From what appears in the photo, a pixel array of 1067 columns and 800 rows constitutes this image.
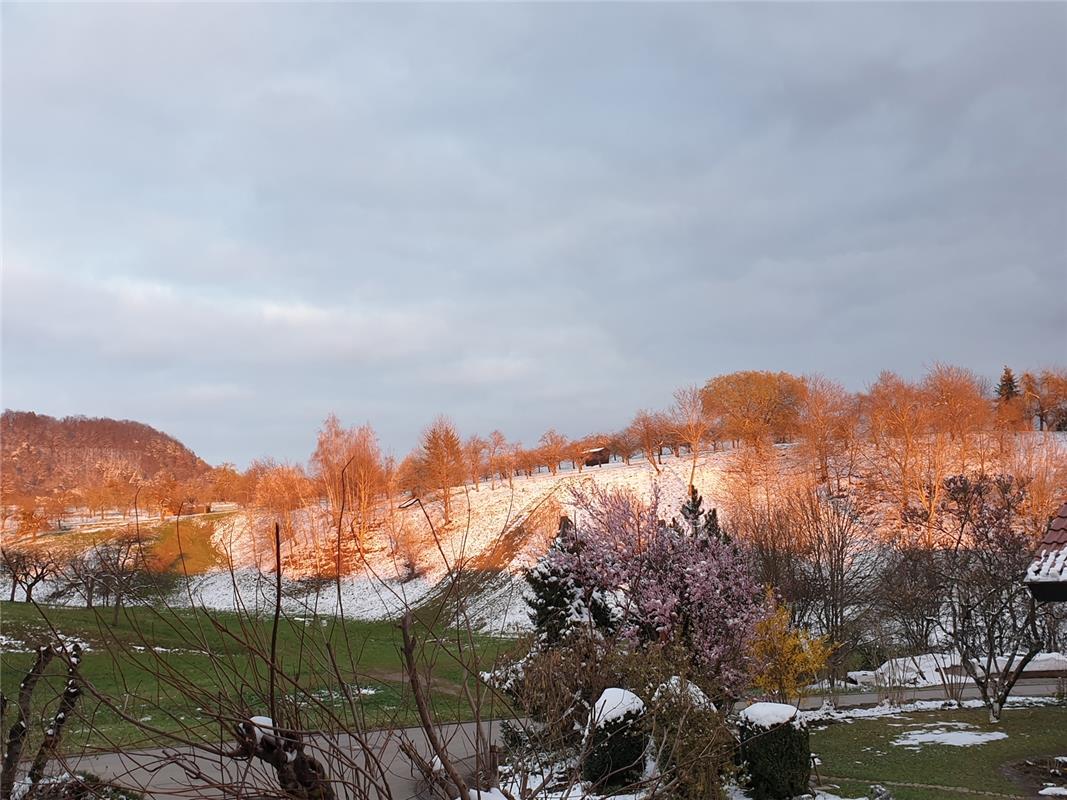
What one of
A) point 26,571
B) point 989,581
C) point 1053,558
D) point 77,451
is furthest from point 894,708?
point 77,451

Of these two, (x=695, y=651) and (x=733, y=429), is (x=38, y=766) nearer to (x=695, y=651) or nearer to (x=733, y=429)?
(x=695, y=651)

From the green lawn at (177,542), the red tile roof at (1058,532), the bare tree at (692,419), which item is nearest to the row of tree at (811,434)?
the bare tree at (692,419)

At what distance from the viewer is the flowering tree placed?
13336 mm

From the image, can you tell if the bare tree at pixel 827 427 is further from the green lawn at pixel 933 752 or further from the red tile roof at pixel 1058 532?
the red tile roof at pixel 1058 532

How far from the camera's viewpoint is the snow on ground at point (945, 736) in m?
12.6

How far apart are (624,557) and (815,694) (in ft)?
31.2

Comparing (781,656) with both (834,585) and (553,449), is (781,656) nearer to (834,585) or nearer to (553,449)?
(834,585)

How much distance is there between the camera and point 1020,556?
2244 centimetres

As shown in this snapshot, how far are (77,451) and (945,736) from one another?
94102 millimetres

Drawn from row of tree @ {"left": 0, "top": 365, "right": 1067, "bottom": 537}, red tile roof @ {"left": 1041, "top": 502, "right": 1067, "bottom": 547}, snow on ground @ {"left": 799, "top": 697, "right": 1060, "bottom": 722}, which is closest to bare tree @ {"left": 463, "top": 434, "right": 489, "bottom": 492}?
row of tree @ {"left": 0, "top": 365, "right": 1067, "bottom": 537}

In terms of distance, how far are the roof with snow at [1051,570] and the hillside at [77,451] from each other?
7843cm

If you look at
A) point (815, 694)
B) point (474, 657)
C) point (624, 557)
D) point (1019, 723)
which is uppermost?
point (474, 657)

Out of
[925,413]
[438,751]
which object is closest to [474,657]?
[438,751]

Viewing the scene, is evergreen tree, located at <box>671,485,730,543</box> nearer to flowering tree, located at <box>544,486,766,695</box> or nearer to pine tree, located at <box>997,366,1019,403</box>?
flowering tree, located at <box>544,486,766,695</box>
